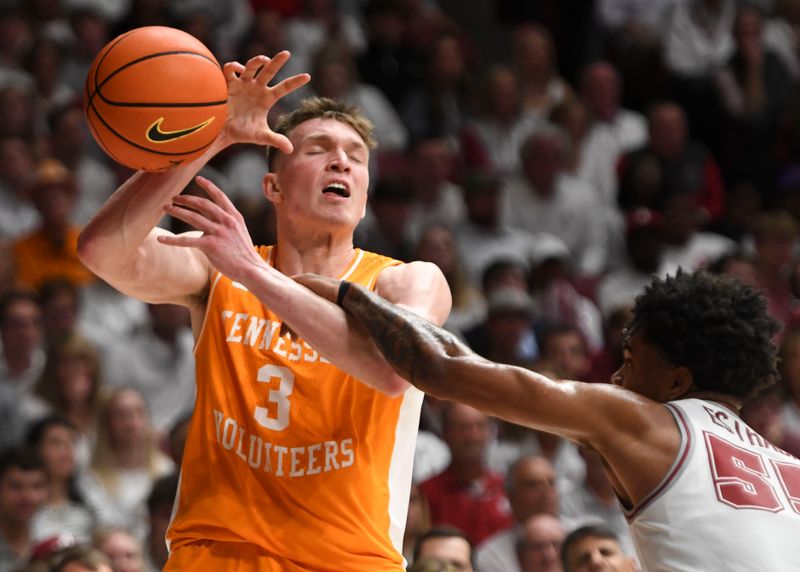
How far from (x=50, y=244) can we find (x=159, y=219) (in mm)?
4987

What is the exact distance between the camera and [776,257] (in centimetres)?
957

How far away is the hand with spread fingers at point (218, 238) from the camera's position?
4.19 meters

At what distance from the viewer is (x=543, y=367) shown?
7.98 metres

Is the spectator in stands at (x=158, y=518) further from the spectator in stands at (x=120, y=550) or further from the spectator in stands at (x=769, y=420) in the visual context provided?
the spectator in stands at (x=769, y=420)

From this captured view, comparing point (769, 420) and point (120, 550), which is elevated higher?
point (769, 420)

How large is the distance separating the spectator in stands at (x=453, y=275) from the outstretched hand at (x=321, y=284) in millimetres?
4631

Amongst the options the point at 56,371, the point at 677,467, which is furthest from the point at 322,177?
the point at 56,371

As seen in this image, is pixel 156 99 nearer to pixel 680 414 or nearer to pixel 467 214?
pixel 680 414

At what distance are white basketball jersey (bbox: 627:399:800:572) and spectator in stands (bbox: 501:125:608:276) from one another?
679cm

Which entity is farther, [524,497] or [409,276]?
[524,497]

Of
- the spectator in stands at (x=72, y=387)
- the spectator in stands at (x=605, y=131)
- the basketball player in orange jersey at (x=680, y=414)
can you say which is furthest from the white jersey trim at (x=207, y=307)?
the spectator in stands at (x=605, y=131)

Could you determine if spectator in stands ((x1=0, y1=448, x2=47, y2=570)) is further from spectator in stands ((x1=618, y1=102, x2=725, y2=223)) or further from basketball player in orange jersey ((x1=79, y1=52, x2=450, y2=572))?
spectator in stands ((x1=618, y1=102, x2=725, y2=223))

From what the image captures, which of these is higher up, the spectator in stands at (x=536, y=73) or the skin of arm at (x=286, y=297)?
the skin of arm at (x=286, y=297)

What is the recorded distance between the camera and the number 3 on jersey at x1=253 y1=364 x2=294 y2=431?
4344 millimetres
